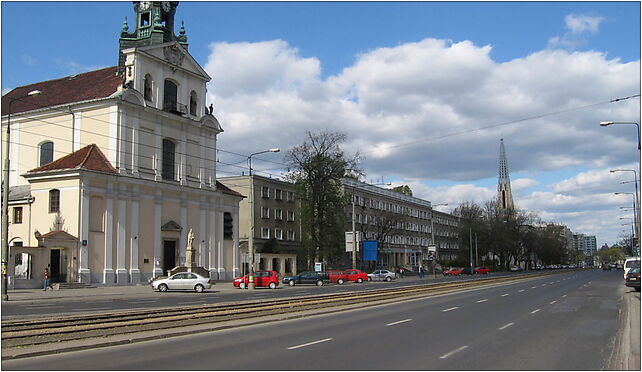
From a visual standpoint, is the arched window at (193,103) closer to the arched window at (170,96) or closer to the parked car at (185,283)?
the arched window at (170,96)

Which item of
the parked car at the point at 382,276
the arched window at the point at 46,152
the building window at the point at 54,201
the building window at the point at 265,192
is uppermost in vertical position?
the arched window at the point at 46,152

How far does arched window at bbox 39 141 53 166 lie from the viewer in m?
56.7

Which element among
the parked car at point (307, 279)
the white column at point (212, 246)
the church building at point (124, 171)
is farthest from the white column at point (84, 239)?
the parked car at point (307, 279)

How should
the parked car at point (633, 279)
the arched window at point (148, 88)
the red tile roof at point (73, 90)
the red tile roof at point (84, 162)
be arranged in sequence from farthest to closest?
the arched window at point (148, 88) < the red tile roof at point (73, 90) < the red tile roof at point (84, 162) < the parked car at point (633, 279)

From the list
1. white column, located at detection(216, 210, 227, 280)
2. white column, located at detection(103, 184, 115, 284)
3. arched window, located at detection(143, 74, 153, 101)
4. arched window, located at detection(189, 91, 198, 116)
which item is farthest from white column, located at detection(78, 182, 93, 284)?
arched window, located at detection(189, 91, 198, 116)

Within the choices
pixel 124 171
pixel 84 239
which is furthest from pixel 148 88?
pixel 84 239

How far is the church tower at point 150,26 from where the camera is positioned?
198ft

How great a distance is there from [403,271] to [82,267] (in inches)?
2097

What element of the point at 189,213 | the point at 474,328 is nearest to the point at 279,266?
the point at 189,213

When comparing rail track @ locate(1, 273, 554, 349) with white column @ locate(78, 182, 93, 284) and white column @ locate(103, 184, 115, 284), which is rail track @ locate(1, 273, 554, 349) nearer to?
white column @ locate(78, 182, 93, 284)

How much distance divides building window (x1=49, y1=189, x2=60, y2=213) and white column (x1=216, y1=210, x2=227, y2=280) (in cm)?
1703

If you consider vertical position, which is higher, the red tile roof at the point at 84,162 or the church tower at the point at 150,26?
the church tower at the point at 150,26

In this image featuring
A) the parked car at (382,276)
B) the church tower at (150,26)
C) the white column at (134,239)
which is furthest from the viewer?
the parked car at (382,276)

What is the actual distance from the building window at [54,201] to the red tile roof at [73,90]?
31.9 ft
